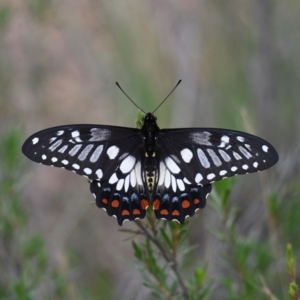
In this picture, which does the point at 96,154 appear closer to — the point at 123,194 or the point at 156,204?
the point at 123,194

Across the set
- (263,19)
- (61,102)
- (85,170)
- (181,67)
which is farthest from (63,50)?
(85,170)

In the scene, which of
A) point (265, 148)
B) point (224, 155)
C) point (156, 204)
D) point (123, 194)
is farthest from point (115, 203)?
point (265, 148)

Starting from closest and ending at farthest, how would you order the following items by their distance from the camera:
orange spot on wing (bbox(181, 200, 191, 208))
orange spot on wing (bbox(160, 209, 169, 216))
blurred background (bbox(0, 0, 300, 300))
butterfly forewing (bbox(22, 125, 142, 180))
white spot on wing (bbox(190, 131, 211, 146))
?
1. orange spot on wing (bbox(160, 209, 169, 216))
2. orange spot on wing (bbox(181, 200, 191, 208))
3. butterfly forewing (bbox(22, 125, 142, 180))
4. white spot on wing (bbox(190, 131, 211, 146))
5. blurred background (bbox(0, 0, 300, 300))

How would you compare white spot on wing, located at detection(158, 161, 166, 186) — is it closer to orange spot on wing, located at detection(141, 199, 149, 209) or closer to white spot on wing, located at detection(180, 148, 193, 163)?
white spot on wing, located at detection(180, 148, 193, 163)

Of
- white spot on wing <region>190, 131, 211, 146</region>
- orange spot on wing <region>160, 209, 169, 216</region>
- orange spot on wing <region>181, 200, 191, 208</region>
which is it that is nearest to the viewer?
orange spot on wing <region>160, 209, 169, 216</region>

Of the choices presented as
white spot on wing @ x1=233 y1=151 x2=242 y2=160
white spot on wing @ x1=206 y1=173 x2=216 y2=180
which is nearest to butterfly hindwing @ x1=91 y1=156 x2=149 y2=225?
white spot on wing @ x1=206 y1=173 x2=216 y2=180

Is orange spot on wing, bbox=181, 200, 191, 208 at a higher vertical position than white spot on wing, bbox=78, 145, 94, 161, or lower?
lower

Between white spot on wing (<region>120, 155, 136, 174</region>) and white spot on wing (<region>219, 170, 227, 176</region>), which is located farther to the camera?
white spot on wing (<region>120, 155, 136, 174</region>)
